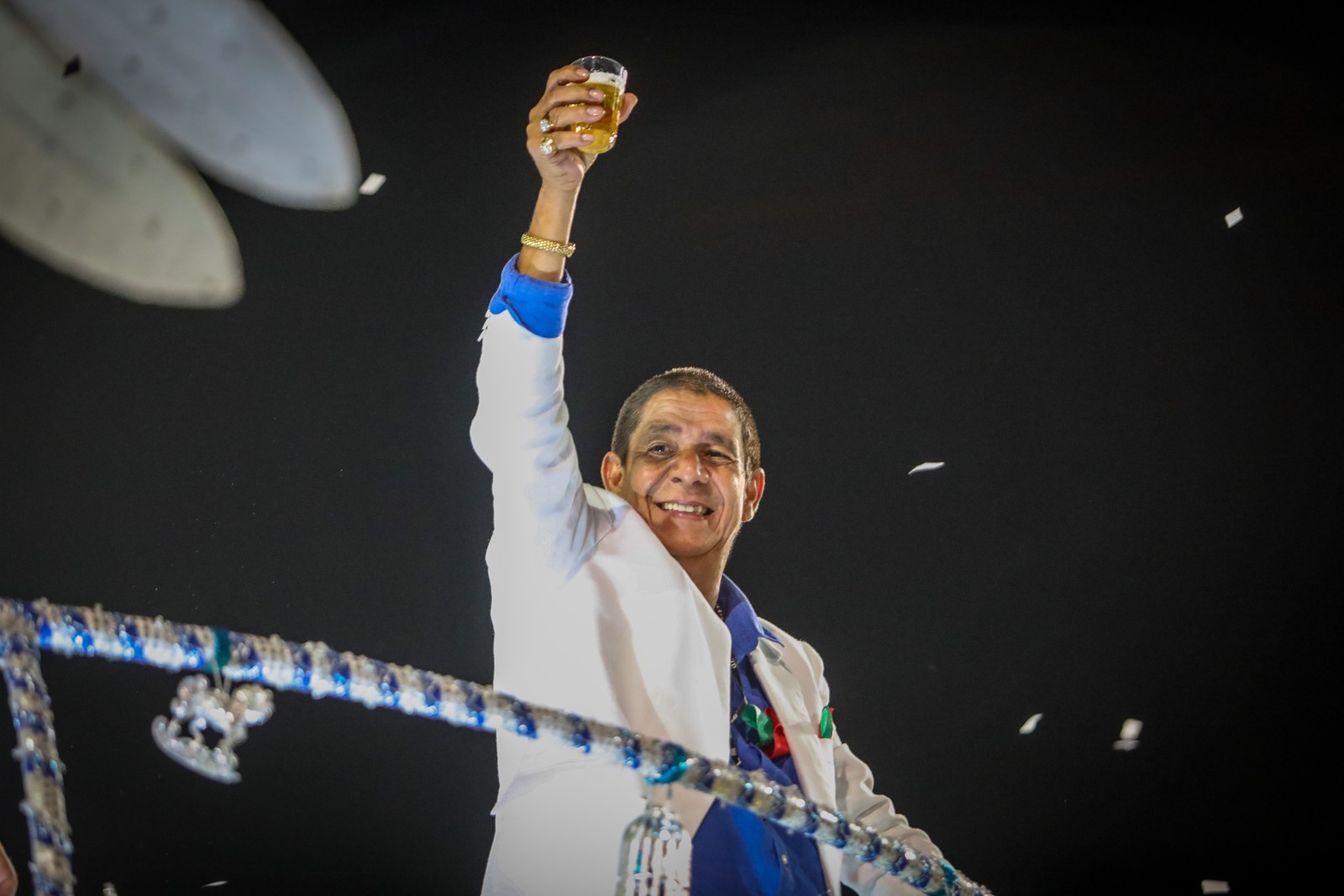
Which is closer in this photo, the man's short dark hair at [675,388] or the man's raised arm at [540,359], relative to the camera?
the man's raised arm at [540,359]

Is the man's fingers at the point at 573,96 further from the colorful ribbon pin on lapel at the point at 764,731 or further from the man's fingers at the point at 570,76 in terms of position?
the colorful ribbon pin on lapel at the point at 764,731

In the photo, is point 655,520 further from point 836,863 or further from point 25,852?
point 25,852

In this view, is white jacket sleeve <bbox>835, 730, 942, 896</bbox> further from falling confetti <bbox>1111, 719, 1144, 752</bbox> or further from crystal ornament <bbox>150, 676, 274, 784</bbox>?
crystal ornament <bbox>150, 676, 274, 784</bbox>

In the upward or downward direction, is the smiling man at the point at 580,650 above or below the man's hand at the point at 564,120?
below

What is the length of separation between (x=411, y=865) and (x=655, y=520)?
3.09 feet

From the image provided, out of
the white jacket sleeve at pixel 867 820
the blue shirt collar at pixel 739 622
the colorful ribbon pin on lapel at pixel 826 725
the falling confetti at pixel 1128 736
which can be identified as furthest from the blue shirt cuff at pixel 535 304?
the falling confetti at pixel 1128 736

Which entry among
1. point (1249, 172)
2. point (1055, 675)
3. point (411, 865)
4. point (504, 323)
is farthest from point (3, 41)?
point (1249, 172)

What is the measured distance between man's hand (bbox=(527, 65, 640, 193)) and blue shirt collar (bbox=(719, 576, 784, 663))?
29.8 inches

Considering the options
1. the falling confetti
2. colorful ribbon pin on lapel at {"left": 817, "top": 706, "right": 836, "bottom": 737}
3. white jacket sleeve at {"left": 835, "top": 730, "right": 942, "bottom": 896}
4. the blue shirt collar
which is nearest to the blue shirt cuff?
the blue shirt collar

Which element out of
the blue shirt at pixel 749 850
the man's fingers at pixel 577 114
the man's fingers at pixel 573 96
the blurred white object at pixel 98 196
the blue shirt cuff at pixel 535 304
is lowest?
the blue shirt at pixel 749 850

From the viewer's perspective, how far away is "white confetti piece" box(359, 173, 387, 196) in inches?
94.3

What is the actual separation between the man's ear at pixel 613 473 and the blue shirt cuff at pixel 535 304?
22.3 inches

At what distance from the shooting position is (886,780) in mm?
2760

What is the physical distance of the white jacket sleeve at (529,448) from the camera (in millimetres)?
1563
